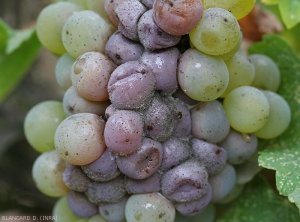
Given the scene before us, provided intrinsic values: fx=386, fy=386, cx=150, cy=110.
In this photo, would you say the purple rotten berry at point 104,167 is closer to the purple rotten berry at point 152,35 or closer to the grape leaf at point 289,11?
the purple rotten berry at point 152,35

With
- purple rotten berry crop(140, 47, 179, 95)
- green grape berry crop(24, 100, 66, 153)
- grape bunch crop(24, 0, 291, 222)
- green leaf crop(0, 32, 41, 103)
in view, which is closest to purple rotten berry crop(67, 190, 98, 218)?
grape bunch crop(24, 0, 291, 222)

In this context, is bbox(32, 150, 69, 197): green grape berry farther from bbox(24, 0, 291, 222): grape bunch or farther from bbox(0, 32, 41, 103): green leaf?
bbox(0, 32, 41, 103): green leaf

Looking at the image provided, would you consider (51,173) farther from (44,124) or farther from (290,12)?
(290,12)

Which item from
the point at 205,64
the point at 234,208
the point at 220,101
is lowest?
the point at 234,208

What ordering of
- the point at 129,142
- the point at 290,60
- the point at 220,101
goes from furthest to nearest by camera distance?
the point at 290,60
the point at 220,101
the point at 129,142

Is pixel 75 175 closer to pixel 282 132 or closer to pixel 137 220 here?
pixel 137 220

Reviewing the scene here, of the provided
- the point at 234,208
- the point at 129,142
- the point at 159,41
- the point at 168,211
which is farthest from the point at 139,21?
the point at 234,208

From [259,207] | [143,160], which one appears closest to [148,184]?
[143,160]
